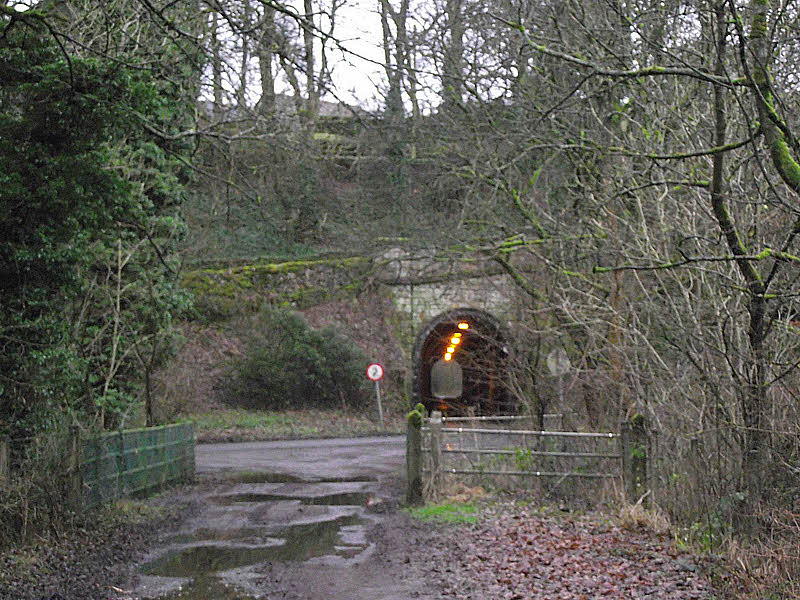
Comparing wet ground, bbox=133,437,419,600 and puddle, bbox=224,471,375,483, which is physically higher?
wet ground, bbox=133,437,419,600

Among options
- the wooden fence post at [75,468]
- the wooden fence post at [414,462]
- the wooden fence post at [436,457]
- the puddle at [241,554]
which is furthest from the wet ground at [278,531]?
the wooden fence post at [75,468]

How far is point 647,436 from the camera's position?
11.2 metres

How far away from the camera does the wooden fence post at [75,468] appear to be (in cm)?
1058

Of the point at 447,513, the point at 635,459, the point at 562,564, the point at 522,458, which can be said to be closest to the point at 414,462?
the point at 447,513

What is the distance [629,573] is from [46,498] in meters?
5.92

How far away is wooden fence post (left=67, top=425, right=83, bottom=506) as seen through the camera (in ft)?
34.7

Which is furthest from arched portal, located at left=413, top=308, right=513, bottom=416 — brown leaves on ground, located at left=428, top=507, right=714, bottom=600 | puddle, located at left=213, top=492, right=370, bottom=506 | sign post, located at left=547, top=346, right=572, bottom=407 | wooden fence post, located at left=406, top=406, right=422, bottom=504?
→ brown leaves on ground, located at left=428, top=507, right=714, bottom=600

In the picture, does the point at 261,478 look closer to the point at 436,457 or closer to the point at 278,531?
the point at 436,457

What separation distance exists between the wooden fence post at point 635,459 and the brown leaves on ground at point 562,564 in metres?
0.62

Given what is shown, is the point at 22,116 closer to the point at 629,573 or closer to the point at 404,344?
the point at 629,573

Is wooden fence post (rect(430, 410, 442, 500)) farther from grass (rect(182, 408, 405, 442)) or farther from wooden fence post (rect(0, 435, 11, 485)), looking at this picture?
grass (rect(182, 408, 405, 442))

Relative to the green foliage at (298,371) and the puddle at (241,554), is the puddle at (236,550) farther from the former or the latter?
the green foliage at (298,371)

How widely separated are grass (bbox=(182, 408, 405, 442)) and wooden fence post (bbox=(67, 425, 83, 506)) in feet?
44.2

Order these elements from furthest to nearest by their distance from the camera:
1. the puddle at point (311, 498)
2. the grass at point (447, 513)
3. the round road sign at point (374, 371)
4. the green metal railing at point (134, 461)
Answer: the round road sign at point (374, 371) → the puddle at point (311, 498) → the green metal railing at point (134, 461) → the grass at point (447, 513)
